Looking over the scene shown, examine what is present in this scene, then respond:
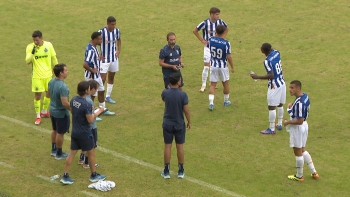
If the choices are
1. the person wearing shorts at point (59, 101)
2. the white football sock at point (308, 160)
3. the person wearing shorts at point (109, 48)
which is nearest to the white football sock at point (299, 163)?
the white football sock at point (308, 160)

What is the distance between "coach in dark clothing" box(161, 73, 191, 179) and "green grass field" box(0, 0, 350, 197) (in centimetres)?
48

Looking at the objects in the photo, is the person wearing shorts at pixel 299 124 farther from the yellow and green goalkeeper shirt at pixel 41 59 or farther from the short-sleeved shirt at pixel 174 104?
the yellow and green goalkeeper shirt at pixel 41 59

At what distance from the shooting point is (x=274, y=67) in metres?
15.9

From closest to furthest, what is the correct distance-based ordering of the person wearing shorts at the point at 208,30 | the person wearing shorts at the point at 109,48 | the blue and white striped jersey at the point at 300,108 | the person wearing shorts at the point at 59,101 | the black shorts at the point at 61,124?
the blue and white striped jersey at the point at 300,108
the person wearing shorts at the point at 59,101
the black shorts at the point at 61,124
the person wearing shorts at the point at 109,48
the person wearing shorts at the point at 208,30

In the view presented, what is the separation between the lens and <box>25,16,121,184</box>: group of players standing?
13141 mm

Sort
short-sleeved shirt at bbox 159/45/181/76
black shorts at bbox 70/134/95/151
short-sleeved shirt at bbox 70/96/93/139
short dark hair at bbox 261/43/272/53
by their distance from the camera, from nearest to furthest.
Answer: short-sleeved shirt at bbox 70/96/93/139 < black shorts at bbox 70/134/95/151 < short dark hair at bbox 261/43/272/53 < short-sleeved shirt at bbox 159/45/181/76

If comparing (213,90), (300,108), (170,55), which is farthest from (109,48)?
(300,108)

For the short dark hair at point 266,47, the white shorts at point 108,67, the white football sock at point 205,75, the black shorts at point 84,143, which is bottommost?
the black shorts at point 84,143

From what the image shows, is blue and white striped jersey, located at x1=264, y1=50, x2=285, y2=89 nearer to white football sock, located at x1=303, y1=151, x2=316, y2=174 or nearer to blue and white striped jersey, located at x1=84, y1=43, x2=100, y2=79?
white football sock, located at x1=303, y1=151, x2=316, y2=174

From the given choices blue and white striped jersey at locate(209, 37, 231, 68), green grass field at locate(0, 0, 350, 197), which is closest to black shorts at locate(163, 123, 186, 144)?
green grass field at locate(0, 0, 350, 197)

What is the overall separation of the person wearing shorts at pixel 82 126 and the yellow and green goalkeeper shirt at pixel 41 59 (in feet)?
12.0

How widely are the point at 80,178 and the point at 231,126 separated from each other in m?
4.62

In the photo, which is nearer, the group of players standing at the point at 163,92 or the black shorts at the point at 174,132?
the group of players standing at the point at 163,92

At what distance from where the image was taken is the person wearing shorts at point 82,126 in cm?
1302
